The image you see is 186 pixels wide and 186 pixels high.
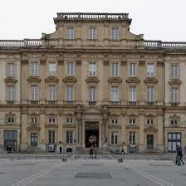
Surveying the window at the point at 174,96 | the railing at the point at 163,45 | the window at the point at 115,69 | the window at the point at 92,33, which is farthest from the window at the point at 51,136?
the railing at the point at 163,45

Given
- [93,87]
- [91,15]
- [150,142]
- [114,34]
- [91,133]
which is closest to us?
[150,142]

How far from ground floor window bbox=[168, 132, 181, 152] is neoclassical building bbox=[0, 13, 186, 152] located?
16 cm

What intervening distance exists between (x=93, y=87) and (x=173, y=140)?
15.3 m

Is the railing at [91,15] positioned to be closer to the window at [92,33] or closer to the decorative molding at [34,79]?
the window at [92,33]

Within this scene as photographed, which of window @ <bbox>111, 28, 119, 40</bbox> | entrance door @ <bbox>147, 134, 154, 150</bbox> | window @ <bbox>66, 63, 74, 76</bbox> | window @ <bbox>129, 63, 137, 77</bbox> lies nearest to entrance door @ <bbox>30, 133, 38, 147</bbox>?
window @ <bbox>66, 63, 74, 76</bbox>

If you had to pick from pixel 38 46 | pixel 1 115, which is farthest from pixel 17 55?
pixel 1 115

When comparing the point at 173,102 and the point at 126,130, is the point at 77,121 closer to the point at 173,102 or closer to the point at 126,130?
the point at 126,130

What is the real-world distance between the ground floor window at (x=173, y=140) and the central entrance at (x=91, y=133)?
1145cm

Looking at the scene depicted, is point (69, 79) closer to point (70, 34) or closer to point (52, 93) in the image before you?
point (52, 93)

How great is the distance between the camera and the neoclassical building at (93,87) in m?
102

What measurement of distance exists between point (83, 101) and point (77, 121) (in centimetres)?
356

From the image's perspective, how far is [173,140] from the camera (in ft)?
336

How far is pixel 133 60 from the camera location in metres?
103

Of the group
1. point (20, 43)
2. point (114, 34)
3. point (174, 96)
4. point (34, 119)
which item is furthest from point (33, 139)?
point (174, 96)
